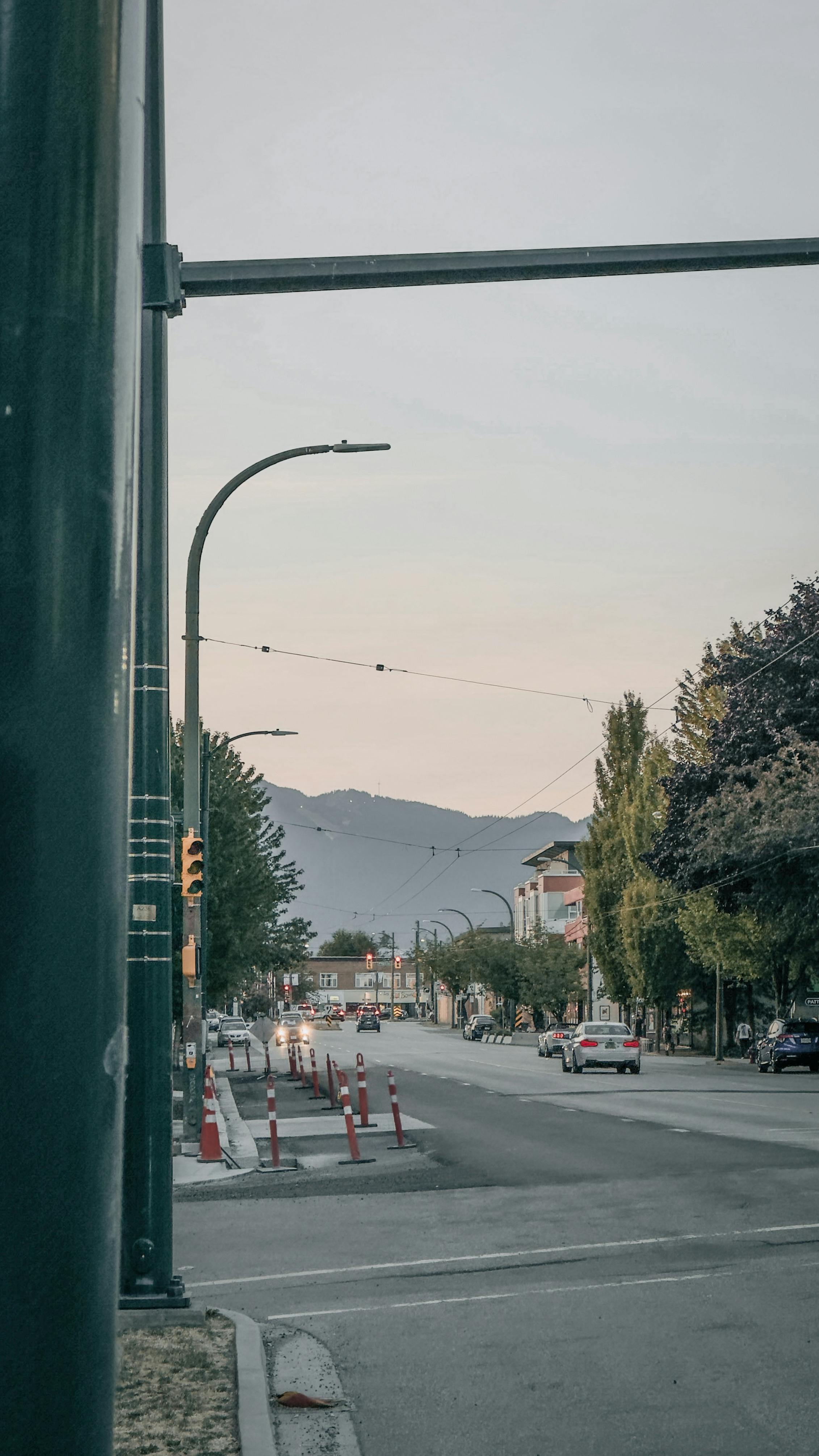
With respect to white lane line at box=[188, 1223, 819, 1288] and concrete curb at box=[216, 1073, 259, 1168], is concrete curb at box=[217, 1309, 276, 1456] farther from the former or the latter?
concrete curb at box=[216, 1073, 259, 1168]

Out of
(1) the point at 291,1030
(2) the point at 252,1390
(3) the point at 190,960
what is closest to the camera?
(2) the point at 252,1390

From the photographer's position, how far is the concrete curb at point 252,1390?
6316mm

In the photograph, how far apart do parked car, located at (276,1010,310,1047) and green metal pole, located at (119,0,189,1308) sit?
4592 cm

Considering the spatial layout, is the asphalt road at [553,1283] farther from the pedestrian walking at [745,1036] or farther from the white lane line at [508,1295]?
the pedestrian walking at [745,1036]

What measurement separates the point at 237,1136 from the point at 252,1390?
17.5 metres

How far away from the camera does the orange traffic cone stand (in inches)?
765

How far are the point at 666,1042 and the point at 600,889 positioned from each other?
7.21 meters

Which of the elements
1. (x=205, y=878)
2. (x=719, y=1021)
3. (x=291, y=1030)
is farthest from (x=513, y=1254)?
(x=291, y=1030)

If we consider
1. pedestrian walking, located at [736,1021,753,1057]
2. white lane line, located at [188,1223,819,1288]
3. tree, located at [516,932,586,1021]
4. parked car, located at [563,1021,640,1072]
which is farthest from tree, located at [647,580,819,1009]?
tree, located at [516,932,586,1021]

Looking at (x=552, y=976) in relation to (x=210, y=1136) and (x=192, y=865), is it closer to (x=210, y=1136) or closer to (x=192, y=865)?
(x=192, y=865)

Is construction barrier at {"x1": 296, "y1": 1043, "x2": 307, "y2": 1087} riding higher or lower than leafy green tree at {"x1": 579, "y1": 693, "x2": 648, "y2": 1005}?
lower

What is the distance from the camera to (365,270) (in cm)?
854

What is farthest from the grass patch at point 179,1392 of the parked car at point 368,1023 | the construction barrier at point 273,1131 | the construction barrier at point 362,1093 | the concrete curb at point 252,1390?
the parked car at point 368,1023

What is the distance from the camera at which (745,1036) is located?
178ft
